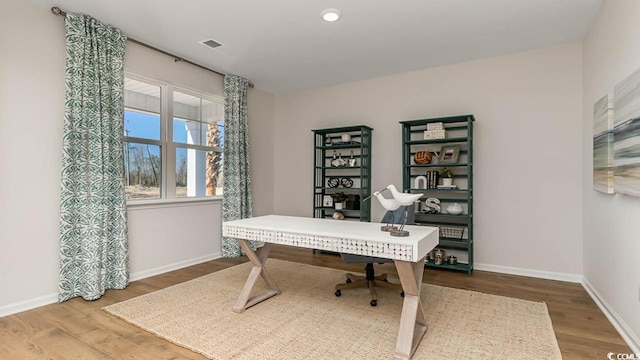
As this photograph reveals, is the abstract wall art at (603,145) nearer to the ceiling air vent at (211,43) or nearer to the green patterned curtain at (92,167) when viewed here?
the ceiling air vent at (211,43)

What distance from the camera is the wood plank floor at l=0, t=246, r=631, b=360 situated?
2029 mm

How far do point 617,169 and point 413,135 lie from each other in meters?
2.31

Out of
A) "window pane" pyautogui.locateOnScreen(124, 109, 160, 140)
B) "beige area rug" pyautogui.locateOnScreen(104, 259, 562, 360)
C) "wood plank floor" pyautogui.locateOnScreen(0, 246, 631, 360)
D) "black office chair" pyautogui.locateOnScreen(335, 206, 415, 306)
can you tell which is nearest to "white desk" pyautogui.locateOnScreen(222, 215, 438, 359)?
"beige area rug" pyautogui.locateOnScreen(104, 259, 562, 360)

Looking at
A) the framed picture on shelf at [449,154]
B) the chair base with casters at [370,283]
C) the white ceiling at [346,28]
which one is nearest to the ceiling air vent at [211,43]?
the white ceiling at [346,28]

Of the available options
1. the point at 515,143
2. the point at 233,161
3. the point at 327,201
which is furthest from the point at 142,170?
the point at 515,143

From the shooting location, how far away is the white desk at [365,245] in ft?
6.47

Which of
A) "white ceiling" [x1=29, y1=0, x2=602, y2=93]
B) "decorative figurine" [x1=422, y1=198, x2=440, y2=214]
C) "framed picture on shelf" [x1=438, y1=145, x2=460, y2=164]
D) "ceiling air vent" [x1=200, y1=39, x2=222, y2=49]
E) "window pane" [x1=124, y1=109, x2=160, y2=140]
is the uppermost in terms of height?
"ceiling air vent" [x1=200, y1=39, x2=222, y2=49]

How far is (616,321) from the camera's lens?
2363 mm

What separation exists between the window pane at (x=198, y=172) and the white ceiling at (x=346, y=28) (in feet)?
3.94

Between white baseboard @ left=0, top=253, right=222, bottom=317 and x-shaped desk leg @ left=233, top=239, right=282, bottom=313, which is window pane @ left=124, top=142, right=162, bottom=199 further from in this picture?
x-shaped desk leg @ left=233, top=239, right=282, bottom=313

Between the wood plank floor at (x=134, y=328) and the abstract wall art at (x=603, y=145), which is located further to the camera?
the abstract wall art at (x=603, y=145)

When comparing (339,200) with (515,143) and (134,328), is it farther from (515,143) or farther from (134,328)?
(134,328)

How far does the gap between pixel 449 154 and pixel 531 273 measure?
1638 mm

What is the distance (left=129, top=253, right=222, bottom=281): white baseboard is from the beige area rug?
565 millimetres
